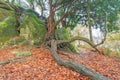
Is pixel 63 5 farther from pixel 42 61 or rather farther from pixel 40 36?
pixel 42 61

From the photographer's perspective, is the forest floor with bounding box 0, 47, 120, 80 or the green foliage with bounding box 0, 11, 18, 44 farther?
the green foliage with bounding box 0, 11, 18, 44


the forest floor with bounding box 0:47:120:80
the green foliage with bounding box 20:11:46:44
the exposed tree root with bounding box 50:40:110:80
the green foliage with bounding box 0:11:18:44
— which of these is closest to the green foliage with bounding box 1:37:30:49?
the green foliage with bounding box 20:11:46:44

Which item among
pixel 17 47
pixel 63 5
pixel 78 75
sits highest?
pixel 63 5

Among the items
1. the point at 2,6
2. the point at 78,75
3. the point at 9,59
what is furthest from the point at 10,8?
the point at 78,75

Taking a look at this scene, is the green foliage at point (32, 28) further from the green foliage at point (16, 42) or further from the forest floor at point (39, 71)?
the forest floor at point (39, 71)

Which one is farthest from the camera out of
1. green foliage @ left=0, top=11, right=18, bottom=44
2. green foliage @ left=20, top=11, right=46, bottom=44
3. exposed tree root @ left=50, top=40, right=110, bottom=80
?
green foliage @ left=0, top=11, right=18, bottom=44

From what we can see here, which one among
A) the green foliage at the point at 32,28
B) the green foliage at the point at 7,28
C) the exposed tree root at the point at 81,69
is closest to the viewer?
the exposed tree root at the point at 81,69

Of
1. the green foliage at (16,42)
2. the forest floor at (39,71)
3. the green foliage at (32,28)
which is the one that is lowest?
the forest floor at (39,71)

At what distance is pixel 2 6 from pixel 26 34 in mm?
2716

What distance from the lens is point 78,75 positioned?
6121mm

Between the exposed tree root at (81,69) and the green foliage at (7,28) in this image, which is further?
the green foliage at (7,28)

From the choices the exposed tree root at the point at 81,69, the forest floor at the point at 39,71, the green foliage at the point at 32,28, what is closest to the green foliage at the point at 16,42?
the green foliage at the point at 32,28

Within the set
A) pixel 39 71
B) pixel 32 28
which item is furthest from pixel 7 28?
pixel 39 71

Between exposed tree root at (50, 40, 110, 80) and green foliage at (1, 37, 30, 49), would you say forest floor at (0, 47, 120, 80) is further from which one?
green foliage at (1, 37, 30, 49)
